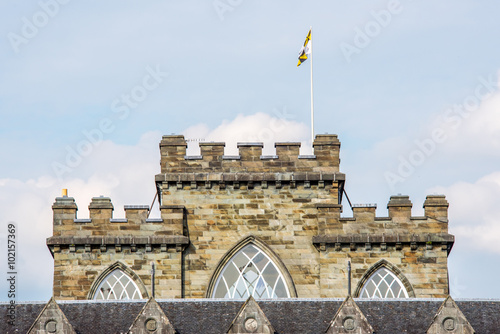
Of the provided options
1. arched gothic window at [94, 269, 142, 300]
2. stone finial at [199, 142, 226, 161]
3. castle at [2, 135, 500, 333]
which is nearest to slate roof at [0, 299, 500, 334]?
castle at [2, 135, 500, 333]

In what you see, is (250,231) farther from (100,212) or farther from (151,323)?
(151,323)

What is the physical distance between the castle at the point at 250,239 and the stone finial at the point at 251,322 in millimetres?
4925

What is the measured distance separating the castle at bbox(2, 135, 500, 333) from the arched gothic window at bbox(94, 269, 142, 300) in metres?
0.03

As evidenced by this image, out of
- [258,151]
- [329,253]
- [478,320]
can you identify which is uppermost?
[258,151]

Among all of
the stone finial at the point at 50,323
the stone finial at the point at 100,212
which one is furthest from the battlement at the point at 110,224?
the stone finial at the point at 50,323

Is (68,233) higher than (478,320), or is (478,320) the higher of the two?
(68,233)

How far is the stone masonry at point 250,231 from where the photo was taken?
1966 inches

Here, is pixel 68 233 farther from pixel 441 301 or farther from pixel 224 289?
pixel 441 301

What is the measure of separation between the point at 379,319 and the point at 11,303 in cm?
1130

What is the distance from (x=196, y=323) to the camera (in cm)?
4544

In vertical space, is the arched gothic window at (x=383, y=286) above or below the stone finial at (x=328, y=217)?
below

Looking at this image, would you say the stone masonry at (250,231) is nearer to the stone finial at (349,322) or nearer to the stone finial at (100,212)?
the stone finial at (100,212)

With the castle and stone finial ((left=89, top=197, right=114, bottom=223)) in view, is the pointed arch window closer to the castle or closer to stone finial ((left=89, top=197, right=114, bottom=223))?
the castle

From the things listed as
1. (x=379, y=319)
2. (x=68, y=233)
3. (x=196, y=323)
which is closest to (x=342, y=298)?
(x=379, y=319)
